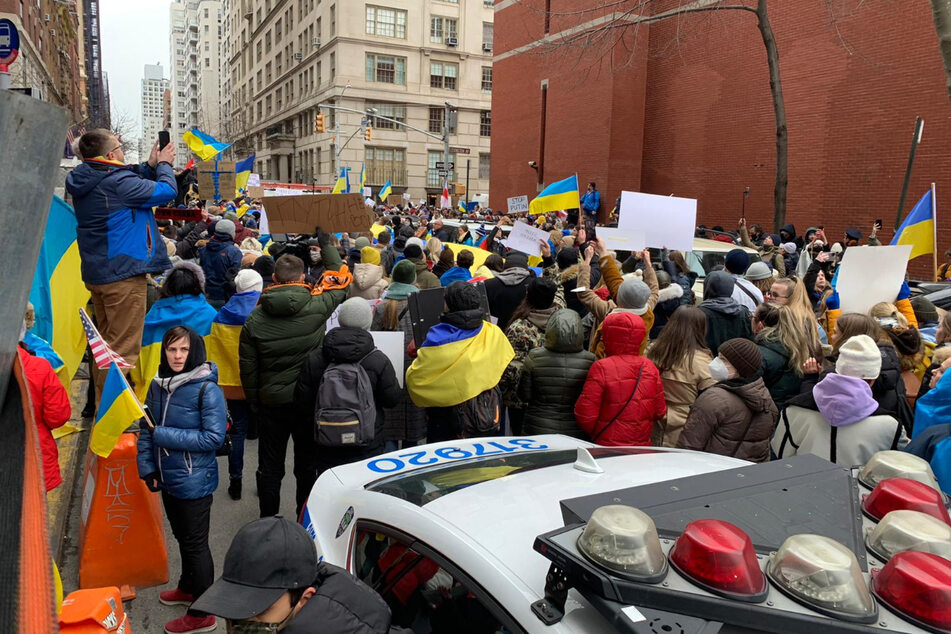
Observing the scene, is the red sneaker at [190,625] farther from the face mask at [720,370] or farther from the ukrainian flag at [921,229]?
the ukrainian flag at [921,229]

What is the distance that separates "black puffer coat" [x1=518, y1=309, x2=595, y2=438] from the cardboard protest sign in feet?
14.8

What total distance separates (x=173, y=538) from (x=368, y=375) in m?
2.10

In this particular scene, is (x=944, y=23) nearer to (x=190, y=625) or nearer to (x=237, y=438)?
(x=237, y=438)

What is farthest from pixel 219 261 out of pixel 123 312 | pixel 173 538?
pixel 173 538

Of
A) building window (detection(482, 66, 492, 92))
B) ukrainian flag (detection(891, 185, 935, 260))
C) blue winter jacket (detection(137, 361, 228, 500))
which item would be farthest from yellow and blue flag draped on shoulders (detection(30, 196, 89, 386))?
building window (detection(482, 66, 492, 92))

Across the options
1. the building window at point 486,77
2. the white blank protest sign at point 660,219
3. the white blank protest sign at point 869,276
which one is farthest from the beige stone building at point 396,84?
the white blank protest sign at point 869,276

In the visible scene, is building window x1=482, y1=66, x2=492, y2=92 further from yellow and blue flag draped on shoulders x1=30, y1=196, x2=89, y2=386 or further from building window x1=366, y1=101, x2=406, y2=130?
yellow and blue flag draped on shoulders x1=30, y1=196, x2=89, y2=386

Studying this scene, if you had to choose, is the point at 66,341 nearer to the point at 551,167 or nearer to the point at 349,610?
the point at 349,610

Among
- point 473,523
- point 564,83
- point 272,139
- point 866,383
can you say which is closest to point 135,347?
point 473,523

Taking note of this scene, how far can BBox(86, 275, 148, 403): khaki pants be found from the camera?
5.35 m

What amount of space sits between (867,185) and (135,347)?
18.8 m

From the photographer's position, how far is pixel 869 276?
6.80 meters

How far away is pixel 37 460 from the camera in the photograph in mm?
663

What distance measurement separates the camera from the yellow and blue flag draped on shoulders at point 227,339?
5.99m
